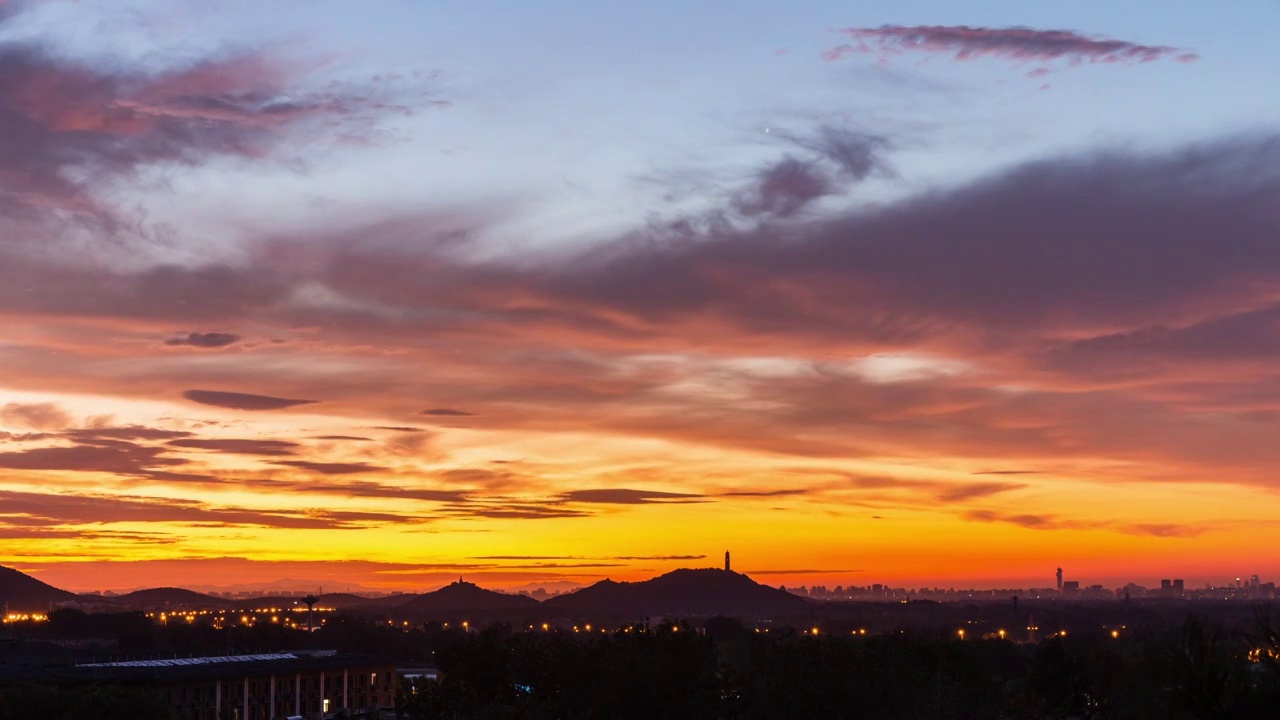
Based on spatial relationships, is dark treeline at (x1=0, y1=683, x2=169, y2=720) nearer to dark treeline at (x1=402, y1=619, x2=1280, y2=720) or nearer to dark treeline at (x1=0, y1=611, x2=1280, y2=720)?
dark treeline at (x1=0, y1=611, x2=1280, y2=720)

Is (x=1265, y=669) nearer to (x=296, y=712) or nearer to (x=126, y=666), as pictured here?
(x=126, y=666)

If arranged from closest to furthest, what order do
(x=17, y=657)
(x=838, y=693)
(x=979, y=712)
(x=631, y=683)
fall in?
(x=631, y=683), (x=838, y=693), (x=979, y=712), (x=17, y=657)

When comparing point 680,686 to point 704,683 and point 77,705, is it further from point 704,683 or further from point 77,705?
point 77,705

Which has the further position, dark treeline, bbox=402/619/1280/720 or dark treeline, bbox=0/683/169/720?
dark treeline, bbox=402/619/1280/720

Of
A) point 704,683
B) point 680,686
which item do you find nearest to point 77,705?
point 680,686

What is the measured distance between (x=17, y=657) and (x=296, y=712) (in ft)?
99.8

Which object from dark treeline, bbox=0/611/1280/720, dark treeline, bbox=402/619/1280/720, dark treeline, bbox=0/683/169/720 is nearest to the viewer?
dark treeline, bbox=0/683/169/720

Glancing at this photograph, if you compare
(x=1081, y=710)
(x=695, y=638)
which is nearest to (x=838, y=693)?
(x=695, y=638)

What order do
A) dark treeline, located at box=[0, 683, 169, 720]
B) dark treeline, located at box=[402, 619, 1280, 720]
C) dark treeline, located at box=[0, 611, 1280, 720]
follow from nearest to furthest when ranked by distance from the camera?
1. dark treeline, located at box=[0, 683, 169, 720]
2. dark treeline, located at box=[0, 611, 1280, 720]
3. dark treeline, located at box=[402, 619, 1280, 720]

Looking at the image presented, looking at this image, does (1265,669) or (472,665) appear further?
(472,665)

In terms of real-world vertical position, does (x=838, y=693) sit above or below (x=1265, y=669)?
below

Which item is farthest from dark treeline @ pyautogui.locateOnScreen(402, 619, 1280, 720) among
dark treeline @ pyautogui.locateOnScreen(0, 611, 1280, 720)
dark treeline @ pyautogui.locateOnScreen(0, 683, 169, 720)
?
dark treeline @ pyautogui.locateOnScreen(0, 683, 169, 720)

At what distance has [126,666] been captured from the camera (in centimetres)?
13288

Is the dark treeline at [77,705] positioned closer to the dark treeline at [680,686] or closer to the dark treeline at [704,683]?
the dark treeline at [680,686]
